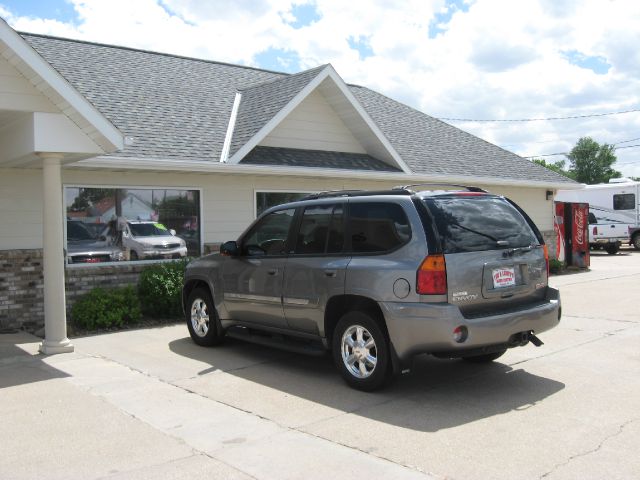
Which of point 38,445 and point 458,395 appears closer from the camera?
point 38,445

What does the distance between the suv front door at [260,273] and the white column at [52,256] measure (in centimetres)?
218

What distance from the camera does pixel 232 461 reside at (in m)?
4.73

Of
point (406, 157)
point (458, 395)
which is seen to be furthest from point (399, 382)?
point (406, 157)

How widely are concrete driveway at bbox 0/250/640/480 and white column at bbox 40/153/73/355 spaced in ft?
1.09

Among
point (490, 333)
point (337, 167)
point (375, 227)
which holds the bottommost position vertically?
point (490, 333)

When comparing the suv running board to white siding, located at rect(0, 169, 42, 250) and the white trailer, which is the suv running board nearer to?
white siding, located at rect(0, 169, 42, 250)

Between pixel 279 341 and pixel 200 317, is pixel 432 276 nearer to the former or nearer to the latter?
pixel 279 341

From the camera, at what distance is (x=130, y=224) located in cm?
1161

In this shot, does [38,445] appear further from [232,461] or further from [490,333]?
[490,333]

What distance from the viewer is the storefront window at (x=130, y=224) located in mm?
11047

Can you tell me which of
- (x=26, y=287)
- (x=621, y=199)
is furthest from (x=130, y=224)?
(x=621, y=199)

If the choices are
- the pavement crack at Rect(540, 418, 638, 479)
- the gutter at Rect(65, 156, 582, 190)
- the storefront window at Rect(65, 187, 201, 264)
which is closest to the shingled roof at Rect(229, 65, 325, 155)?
the gutter at Rect(65, 156, 582, 190)

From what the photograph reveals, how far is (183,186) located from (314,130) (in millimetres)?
3688

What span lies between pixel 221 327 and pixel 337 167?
250 inches
